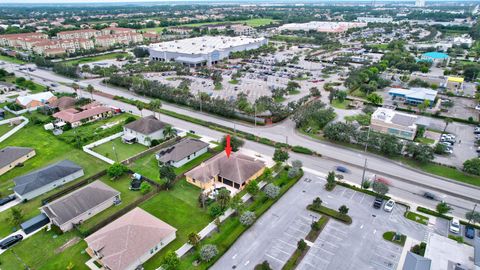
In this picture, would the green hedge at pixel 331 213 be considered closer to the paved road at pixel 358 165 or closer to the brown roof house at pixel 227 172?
the paved road at pixel 358 165

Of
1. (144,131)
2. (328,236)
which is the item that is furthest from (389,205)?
(144,131)

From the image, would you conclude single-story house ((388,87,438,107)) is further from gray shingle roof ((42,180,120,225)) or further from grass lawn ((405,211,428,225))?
gray shingle roof ((42,180,120,225))

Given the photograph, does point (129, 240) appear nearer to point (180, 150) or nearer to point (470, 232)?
point (180, 150)

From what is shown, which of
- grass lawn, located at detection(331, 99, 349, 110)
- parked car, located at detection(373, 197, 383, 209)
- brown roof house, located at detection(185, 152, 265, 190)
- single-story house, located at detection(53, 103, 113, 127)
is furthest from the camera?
grass lawn, located at detection(331, 99, 349, 110)

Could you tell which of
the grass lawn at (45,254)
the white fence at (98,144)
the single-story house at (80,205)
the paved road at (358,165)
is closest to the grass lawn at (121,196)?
the single-story house at (80,205)

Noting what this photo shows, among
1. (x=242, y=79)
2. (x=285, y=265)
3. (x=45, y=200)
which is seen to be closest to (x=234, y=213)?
(x=285, y=265)

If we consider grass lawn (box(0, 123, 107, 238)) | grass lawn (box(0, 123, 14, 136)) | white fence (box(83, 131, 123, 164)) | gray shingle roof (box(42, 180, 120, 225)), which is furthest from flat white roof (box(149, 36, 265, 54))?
gray shingle roof (box(42, 180, 120, 225))
